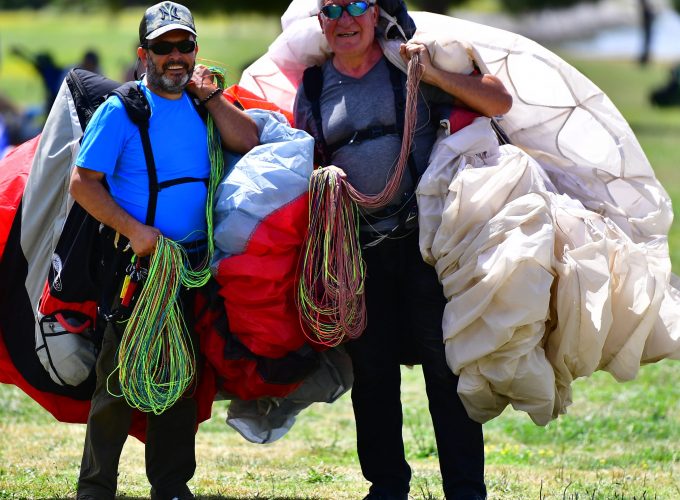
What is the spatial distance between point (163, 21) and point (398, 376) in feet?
5.15

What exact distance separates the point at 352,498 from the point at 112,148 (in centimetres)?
174

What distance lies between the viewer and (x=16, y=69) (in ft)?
115

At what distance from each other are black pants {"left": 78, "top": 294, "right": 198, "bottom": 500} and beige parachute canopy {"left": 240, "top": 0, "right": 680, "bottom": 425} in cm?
101

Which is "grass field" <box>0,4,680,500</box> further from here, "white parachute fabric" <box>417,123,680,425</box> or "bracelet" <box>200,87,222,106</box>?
"white parachute fabric" <box>417,123,680,425</box>

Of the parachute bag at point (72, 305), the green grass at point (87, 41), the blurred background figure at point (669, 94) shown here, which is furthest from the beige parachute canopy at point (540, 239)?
the blurred background figure at point (669, 94)

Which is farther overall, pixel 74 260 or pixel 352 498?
pixel 352 498

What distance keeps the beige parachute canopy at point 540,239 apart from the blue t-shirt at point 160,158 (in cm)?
67

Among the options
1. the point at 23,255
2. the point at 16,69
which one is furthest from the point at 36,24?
the point at 23,255

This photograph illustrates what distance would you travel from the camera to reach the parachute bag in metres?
3.97

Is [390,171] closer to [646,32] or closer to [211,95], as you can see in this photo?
[211,95]

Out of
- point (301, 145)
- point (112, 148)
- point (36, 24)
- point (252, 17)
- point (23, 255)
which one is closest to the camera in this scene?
point (112, 148)

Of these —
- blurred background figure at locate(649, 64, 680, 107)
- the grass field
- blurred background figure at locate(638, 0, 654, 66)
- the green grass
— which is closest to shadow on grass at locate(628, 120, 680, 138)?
blurred background figure at locate(649, 64, 680, 107)

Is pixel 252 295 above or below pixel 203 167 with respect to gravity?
below

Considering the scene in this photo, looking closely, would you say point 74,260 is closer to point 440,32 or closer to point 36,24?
point 440,32
